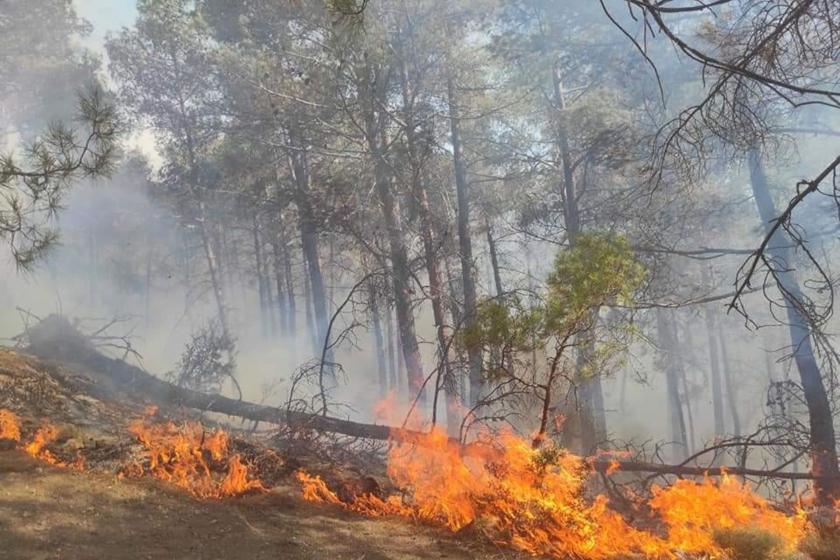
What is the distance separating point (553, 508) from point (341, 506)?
7.73 ft

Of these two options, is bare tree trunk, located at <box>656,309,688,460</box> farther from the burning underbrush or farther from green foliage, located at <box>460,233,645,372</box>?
the burning underbrush

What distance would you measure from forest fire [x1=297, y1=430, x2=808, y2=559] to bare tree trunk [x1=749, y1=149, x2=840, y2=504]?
73.1 inches

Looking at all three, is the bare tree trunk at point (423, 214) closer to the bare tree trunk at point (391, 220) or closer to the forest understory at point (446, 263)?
the forest understory at point (446, 263)

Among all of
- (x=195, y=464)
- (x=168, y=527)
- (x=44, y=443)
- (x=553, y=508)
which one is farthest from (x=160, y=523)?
(x=553, y=508)

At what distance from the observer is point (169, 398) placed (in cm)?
1143

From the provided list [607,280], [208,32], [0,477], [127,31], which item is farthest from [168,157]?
[607,280]

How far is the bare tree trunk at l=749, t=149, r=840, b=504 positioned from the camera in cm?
739

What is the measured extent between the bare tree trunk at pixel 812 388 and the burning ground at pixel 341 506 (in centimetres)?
138

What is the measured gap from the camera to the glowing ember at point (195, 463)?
19.9 feet

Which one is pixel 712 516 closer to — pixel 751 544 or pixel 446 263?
pixel 751 544

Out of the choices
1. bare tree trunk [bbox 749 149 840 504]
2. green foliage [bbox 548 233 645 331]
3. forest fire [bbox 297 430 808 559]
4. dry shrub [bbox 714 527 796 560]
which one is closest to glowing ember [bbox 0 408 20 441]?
forest fire [bbox 297 430 808 559]

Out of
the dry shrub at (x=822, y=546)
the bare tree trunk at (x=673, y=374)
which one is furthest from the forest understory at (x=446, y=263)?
the bare tree trunk at (x=673, y=374)

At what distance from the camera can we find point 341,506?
6164 mm

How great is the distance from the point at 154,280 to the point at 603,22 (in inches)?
1402
